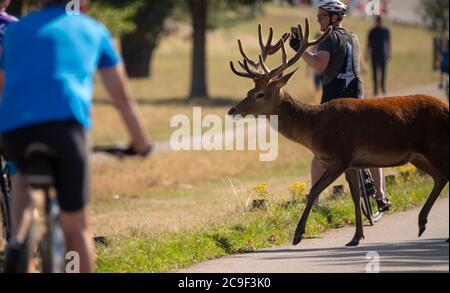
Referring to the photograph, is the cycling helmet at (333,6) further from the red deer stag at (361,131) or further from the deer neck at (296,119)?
the deer neck at (296,119)

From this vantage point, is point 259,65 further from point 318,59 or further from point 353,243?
point 353,243

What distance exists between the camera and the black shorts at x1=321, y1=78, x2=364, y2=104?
13.1 meters

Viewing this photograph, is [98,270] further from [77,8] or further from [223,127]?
[223,127]

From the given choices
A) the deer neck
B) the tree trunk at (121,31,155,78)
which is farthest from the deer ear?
the tree trunk at (121,31,155,78)

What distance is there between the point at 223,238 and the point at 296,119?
1413 millimetres

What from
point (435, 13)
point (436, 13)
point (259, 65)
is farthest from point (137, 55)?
point (259, 65)

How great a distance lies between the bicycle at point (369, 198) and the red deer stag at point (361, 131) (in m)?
0.68

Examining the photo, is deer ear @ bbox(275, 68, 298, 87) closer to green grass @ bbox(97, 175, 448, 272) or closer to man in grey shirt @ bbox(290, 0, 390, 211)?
man in grey shirt @ bbox(290, 0, 390, 211)

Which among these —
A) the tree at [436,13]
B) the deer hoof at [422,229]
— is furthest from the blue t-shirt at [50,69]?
the tree at [436,13]

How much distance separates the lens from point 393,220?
43.5ft

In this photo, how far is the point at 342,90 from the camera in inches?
516

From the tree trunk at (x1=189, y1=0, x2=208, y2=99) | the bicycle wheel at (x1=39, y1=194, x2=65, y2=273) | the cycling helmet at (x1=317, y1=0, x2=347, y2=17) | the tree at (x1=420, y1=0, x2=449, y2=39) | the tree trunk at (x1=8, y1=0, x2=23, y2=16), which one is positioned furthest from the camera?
the tree at (x1=420, y1=0, x2=449, y2=39)

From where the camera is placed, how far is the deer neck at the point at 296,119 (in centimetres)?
1195

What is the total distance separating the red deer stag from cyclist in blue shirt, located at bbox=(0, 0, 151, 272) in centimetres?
451
